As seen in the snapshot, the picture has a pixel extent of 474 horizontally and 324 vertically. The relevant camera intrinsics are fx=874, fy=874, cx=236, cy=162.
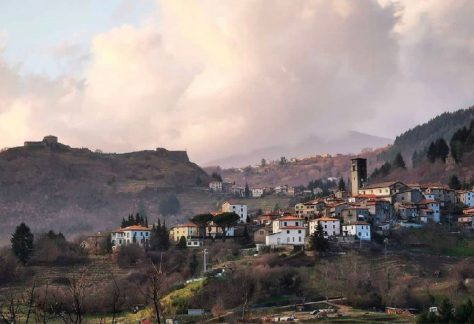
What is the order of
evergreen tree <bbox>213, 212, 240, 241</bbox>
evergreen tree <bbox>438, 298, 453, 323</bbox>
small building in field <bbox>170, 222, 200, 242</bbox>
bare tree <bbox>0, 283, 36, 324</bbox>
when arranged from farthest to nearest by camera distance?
small building in field <bbox>170, 222, 200, 242</bbox>
evergreen tree <bbox>213, 212, 240, 241</bbox>
evergreen tree <bbox>438, 298, 453, 323</bbox>
bare tree <bbox>0, 283, 36, 324</bbox>

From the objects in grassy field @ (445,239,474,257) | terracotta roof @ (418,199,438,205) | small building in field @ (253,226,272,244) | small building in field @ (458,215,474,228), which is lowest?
grassy field @ (445,239,474,257)

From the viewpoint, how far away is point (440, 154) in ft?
448

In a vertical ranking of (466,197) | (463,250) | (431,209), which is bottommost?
(463,250)

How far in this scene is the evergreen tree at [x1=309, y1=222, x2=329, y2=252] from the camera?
279 feet

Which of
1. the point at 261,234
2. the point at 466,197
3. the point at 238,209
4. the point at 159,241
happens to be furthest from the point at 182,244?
the point at 466,197

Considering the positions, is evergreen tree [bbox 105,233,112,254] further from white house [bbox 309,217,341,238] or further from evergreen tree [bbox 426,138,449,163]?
evergreen tree [bbox 426,138,449,163]

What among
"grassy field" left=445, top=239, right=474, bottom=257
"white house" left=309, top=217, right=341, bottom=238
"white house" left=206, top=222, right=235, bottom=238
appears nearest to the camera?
"grassy field" left=445, top=239, right=474, bottom=257

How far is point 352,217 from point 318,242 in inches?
A: 362

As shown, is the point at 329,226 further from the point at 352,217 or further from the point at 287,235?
the point at 287,235

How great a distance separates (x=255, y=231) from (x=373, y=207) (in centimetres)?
1340

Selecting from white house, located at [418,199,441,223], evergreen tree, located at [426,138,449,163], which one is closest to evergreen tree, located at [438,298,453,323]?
white house, located at [418,199,441,223]

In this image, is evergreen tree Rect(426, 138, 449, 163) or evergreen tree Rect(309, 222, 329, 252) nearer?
evergreen tree Rect(309, 222, 329, 252)

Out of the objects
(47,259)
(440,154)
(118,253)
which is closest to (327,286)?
(118,253)

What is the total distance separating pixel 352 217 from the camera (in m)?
93.1
